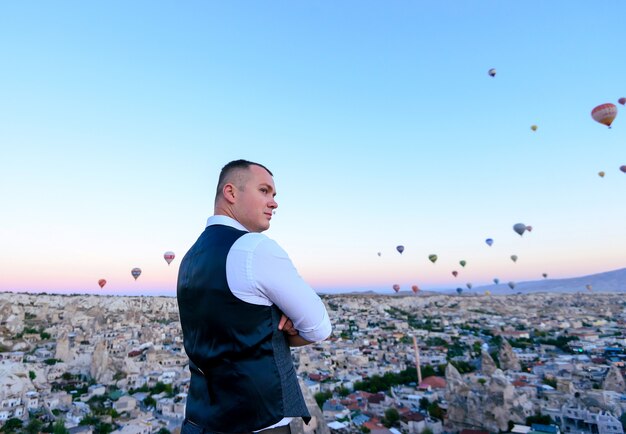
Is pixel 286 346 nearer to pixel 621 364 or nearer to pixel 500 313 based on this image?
pixel 621 364

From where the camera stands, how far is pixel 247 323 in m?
0.67

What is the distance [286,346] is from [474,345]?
28.5 m

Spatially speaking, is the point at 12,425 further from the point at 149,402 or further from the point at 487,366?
the point at 487,366

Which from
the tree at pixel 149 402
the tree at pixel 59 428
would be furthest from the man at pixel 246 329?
the tree at pixel 149 402

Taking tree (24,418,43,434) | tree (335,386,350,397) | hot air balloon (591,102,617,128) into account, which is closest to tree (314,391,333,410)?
tree (335,386,350,397)

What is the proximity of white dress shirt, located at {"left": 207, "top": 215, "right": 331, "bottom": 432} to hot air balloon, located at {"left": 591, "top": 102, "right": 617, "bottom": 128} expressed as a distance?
1322 centimetres

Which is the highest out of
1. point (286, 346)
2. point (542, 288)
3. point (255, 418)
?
point (286, 346)

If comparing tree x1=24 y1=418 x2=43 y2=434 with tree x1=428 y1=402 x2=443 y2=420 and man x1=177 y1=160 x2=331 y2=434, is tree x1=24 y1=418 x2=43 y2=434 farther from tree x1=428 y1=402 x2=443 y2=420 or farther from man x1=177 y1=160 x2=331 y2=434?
man x1=177 y1=160 x2=331 y2=434

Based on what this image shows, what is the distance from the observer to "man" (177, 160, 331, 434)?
0.67m

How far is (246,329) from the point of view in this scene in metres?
0.67

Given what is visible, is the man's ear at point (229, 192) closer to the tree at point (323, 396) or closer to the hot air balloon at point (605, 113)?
the hot air balloon at point (605, 113)

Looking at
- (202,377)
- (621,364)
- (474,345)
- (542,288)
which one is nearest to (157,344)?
(474,345)

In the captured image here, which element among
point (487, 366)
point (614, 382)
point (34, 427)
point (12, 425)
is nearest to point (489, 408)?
point (487, 366)

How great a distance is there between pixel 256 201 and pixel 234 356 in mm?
348
